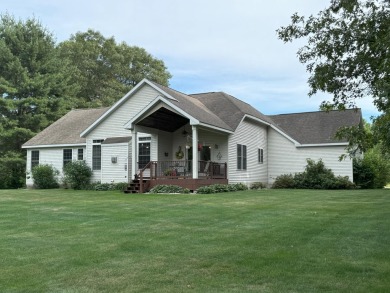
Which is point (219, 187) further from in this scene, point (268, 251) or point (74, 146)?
point (268, 251)

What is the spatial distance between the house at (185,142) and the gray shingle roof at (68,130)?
0.09 m

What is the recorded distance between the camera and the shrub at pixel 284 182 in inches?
966

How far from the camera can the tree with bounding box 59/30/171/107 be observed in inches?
1841

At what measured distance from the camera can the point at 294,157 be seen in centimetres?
2570

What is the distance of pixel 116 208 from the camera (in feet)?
39.3

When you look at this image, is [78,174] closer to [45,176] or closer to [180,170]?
[45,176]

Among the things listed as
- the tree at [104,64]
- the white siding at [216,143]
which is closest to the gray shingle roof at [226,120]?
the white siding at [216,143]

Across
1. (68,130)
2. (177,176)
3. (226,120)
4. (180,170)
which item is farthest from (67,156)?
(226,120)

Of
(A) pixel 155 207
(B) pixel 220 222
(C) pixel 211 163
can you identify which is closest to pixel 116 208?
(A) pixel 155 207

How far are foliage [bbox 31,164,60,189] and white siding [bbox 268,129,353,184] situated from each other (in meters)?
14.1

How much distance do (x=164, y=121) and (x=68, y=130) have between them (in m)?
9.19

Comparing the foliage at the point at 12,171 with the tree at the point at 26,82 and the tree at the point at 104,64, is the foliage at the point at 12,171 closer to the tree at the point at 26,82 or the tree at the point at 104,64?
the tree at the point at 26,82

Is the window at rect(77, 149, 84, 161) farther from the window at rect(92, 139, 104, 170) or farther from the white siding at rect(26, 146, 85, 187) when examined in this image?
the window at rect(92, 139, 104, 170)

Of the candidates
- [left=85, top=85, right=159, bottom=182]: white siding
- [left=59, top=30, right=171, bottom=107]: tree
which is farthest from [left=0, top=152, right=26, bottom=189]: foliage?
[left=59, top=30, right=171, bottom=107]: tree
